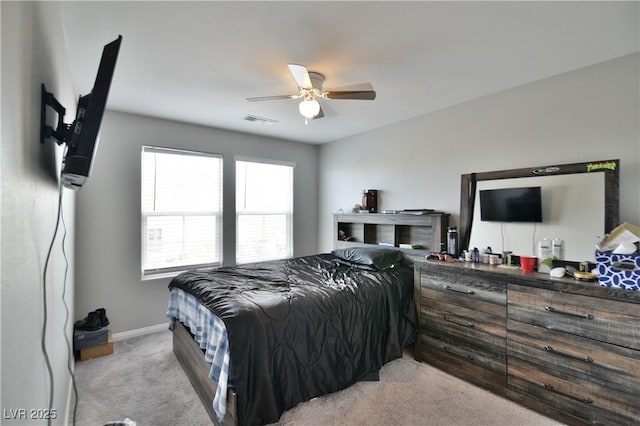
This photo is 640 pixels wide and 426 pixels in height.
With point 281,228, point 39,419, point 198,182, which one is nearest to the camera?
point 39,419

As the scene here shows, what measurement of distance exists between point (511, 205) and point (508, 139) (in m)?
0.67

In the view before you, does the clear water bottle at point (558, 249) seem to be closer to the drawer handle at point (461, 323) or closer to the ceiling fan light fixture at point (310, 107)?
the drawer handle at point (461, 323)

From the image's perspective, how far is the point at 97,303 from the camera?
3.26m

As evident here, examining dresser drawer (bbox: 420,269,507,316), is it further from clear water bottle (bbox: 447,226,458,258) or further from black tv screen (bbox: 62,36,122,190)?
black tv screen (bbox: 62,36,122,190)

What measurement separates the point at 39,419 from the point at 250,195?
3.60 meters

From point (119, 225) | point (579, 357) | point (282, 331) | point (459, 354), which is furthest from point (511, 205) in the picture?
point (119, 225)

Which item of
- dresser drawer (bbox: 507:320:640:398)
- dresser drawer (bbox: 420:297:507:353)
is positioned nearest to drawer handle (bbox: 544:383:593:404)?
dresser drawer (bbox: 507:320:640:398)

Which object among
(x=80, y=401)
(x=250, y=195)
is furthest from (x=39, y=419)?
(x=250, y=195)

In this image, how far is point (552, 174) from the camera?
2508 millimetres

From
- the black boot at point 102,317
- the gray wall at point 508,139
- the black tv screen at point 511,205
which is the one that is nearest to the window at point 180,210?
the black boot at point 102,317

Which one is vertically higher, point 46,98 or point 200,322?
point 46,98

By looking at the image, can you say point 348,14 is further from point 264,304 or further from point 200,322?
point 200,322

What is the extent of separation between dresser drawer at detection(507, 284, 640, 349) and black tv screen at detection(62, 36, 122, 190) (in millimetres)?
2779

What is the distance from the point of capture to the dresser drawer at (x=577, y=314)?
174 cm
